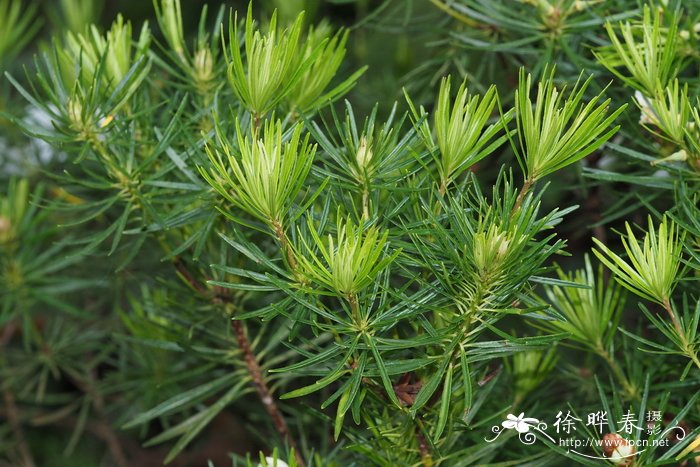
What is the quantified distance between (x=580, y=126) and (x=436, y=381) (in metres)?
0.12

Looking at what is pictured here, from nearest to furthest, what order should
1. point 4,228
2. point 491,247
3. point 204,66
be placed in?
1. point 491,247
2. point 204,66
3. point 4,228

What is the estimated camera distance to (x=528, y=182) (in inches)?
13.4

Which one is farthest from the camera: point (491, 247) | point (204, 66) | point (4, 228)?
point (4, 228)

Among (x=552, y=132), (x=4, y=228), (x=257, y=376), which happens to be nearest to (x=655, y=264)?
(x=552, y=132)

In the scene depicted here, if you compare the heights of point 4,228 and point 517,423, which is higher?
point 4,228

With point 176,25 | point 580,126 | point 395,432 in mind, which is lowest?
point 395,432

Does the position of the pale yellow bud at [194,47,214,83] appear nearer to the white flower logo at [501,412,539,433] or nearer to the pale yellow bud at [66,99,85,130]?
the pale yellow bud at [66,99,85,130]

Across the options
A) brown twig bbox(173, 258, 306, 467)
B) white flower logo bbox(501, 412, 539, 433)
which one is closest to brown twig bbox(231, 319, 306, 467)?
brown twig bbox(173, 258, 306, 467)

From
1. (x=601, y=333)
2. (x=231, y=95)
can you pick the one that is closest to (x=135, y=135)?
(x=231, y=95)

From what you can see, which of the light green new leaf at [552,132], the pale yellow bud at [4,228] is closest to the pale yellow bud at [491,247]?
the light green new leaf at [552,132]

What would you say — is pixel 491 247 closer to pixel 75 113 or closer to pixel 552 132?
pixel 552 132

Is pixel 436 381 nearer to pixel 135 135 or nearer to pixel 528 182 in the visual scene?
pixel 528 182

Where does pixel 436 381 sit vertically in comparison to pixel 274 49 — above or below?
below

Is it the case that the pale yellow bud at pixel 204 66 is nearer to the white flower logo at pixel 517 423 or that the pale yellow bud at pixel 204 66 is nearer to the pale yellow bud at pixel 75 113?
Answer: the pale yellow bud at pixel 75 113
